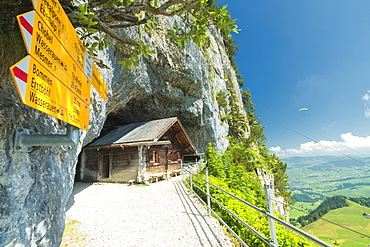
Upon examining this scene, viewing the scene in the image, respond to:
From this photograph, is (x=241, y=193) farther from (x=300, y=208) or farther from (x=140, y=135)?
(x=140, y=135)

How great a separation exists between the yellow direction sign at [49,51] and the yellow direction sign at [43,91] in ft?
0.20

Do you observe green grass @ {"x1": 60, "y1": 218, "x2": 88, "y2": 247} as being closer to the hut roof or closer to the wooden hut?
the wooden hut

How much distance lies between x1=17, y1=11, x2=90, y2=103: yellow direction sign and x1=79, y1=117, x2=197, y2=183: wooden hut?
10082mm

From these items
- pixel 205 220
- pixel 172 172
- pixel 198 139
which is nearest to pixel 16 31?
pixel 205 220

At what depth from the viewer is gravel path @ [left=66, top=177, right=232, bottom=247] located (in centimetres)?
439

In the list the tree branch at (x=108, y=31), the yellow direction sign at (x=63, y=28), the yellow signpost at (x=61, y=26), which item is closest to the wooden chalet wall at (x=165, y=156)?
the tree branch at (x=108, y=31)

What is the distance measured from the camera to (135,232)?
4.88 metres

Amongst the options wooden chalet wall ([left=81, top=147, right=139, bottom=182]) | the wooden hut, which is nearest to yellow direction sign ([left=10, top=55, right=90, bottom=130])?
the wooden hut

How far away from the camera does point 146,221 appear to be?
5629 mm

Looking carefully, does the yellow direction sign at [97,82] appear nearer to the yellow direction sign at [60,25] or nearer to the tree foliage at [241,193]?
the yellow direction sign at [60,25]

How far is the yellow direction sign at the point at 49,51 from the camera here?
1.15 m

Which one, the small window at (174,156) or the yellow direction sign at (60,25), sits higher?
the yellow direction sign at (60,25)

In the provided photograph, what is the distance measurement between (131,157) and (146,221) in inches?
302

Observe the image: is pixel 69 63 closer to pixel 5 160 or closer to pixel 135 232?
pixel 5 160
